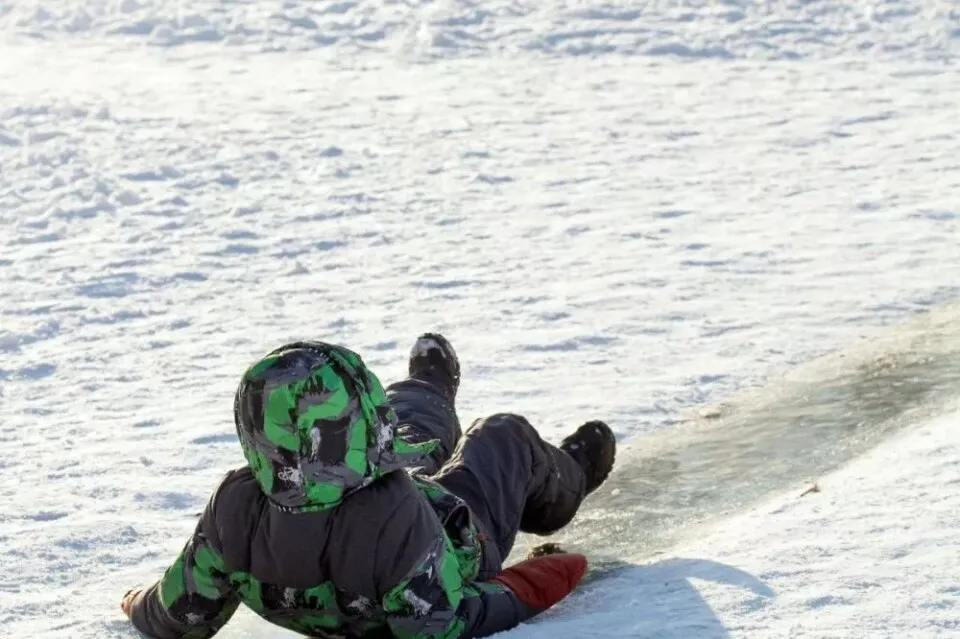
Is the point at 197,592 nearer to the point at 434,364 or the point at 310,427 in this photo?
the point at 310,427

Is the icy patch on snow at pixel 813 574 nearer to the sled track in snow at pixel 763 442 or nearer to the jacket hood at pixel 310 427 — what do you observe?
the sled track in snow at pixel 763 442

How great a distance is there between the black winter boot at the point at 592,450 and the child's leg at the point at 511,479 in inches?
3.6

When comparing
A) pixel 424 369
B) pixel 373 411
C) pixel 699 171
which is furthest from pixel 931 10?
pixel 373 411

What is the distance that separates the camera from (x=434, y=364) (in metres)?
4.54

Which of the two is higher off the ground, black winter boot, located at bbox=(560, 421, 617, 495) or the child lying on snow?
the child lying on snow

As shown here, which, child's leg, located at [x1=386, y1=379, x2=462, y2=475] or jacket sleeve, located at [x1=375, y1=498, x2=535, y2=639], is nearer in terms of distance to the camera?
jacket sleeve, located at [x1=375, y1=498, x2=535, y2=639]

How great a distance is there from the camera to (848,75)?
1043 cm

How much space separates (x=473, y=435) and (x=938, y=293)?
307 centimetres

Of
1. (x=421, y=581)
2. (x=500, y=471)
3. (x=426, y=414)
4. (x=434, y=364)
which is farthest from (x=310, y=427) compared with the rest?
(x=434, y=364)

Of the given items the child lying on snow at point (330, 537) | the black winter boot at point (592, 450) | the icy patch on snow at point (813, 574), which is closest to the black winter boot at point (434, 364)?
Result: the black winter boot at point (592, 450)

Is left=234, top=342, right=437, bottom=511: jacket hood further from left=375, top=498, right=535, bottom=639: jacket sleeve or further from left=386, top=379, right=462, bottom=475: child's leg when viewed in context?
left=386, top=379, right=462, bottom=475: child's leg

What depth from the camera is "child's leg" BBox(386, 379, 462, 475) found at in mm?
4094

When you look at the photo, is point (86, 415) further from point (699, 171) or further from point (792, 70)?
point (792, 70)

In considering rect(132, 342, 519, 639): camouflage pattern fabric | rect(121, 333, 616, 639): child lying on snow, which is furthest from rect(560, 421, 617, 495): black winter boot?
rect(132, 342, 519, 639): camouflage pattern fabric
